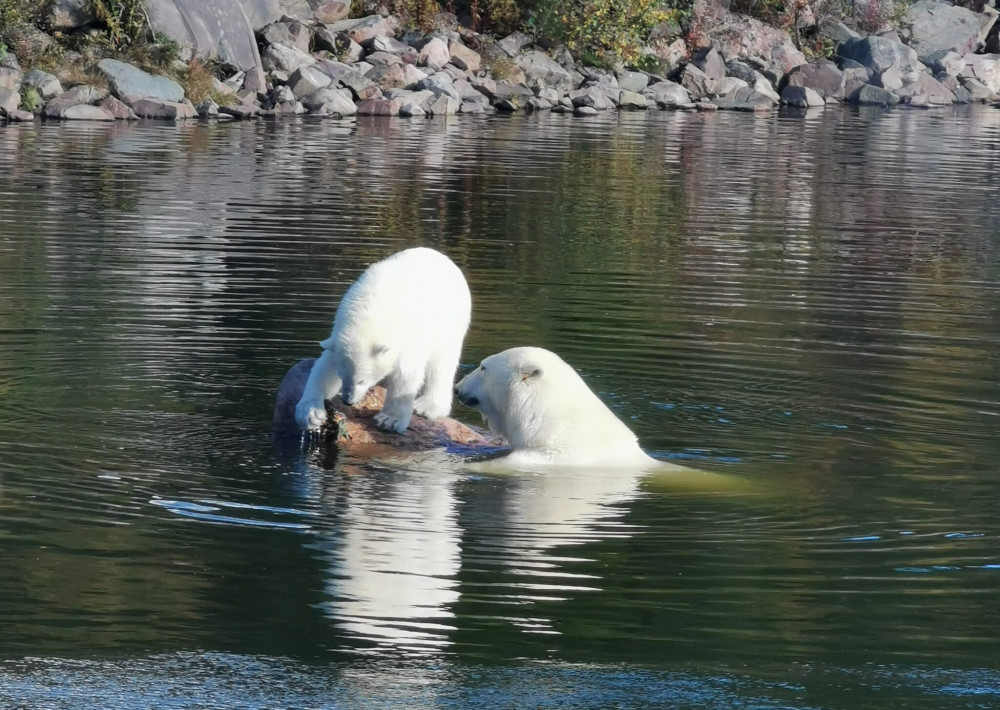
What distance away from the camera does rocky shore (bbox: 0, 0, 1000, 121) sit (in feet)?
101

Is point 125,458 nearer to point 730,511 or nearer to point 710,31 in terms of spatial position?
point 730,511

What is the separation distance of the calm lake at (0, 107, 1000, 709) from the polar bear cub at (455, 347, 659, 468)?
234 mm

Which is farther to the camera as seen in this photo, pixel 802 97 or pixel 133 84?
pixel 802 97

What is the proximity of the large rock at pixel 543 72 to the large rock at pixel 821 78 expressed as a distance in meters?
7.86

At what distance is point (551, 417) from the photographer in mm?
7277

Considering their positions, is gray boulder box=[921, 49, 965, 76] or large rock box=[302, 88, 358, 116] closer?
large rock box=[302, 88, 358, 116]

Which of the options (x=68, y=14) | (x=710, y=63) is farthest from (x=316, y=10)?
(x=710, y=63)

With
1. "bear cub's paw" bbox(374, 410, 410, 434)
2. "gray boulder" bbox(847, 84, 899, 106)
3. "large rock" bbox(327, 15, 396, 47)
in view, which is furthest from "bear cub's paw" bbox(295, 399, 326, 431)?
"gray boulder" bbox(847, 84, 899, 106)

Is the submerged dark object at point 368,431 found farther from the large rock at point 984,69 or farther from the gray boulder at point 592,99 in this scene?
the large rock at point 984,69

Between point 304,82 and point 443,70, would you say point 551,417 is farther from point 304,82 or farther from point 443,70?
point 443,70

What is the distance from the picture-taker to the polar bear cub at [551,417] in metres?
7.28

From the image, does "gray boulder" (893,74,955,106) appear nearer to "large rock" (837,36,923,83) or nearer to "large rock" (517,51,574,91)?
"large rock" (837,36,923,83)

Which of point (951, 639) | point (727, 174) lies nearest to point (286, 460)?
point (951, 639)

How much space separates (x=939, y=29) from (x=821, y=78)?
7.90 m
